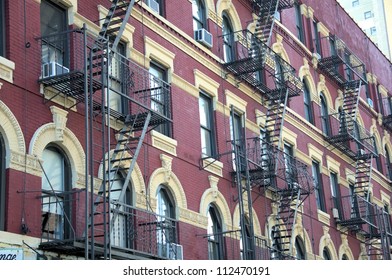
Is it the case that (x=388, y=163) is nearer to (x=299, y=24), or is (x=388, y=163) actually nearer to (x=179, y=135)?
(x=299, y=24)

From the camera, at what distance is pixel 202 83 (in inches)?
955

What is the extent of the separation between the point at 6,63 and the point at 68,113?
199cm

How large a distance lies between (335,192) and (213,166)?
1163cm

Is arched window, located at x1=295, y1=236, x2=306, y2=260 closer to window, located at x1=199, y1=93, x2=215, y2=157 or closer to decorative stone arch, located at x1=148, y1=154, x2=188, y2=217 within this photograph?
window, located at x1=199, y1=93, x2=215, y2=157

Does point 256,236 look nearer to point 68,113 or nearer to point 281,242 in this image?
point 281,242

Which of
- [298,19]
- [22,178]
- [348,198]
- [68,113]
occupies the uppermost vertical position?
[298,19]

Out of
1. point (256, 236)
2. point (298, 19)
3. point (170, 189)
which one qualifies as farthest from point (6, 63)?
point (298, 19)

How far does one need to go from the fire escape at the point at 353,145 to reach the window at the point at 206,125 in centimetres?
985

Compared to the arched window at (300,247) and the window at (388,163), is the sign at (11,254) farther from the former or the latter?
the window at (388,163)

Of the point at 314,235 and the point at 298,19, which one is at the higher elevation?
the point at 298,19

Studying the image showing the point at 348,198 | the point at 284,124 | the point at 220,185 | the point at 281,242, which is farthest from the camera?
the point at 348,198

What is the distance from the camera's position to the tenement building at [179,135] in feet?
54.9

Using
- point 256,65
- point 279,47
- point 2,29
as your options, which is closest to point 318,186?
point 279,47

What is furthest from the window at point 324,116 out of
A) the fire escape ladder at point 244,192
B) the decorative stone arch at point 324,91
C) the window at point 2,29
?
the window at point 2,29
